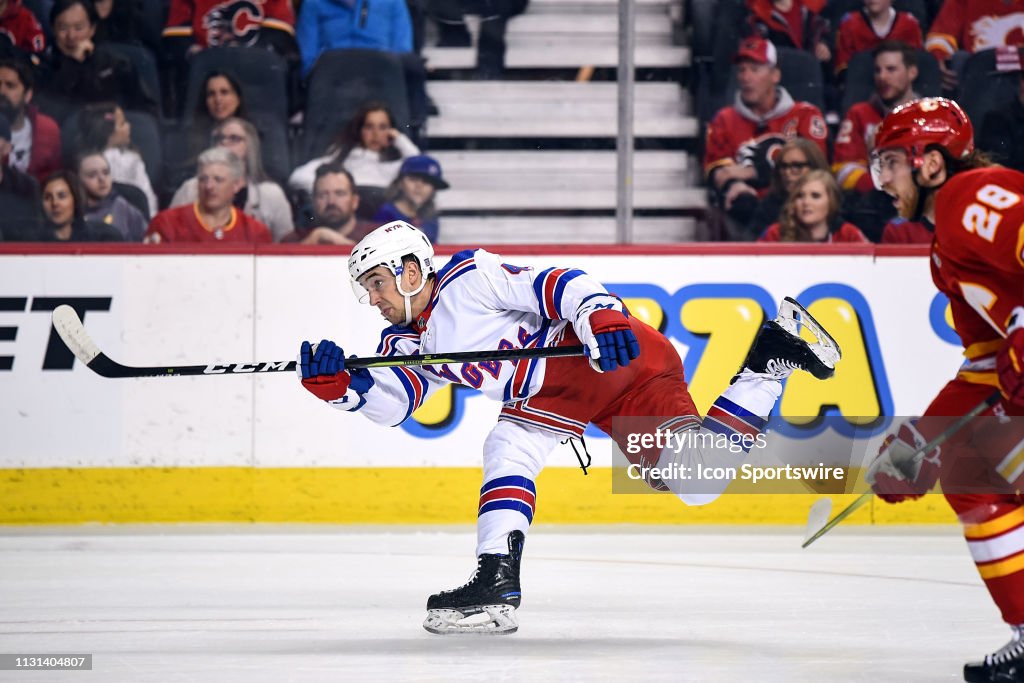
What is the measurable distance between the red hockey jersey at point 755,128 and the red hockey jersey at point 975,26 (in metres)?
0.58

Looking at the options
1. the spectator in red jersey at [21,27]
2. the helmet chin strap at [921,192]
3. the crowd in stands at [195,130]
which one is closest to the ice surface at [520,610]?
the helmet chin strap at [921,192]

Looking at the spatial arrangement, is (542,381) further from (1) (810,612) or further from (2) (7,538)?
(2) (7,538)

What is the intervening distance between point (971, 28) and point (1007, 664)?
3.70 metres

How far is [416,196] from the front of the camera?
5531 mm

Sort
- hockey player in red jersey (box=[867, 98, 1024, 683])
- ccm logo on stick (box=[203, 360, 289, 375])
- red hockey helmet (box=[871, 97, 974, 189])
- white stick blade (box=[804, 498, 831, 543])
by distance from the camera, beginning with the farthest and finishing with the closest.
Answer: ccm logo on stick (box=[203, 360, 289, 375]) < white stick blade (box=[804, 498, 831, 543]) < red hockey helmet (box=[871, 97, 974, 189]) < hockey player in red jersey (box=[867, 98, 1024, 683])

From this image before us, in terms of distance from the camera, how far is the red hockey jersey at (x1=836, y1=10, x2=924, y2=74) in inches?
226

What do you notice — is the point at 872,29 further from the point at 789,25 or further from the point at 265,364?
the point at 265,364

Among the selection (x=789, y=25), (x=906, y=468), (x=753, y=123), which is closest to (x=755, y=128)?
(x=753, y=123)

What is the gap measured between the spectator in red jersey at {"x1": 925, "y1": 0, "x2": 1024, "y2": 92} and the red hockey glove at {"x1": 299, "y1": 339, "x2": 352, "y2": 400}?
3335mm

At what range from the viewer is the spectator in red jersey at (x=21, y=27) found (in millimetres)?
5504

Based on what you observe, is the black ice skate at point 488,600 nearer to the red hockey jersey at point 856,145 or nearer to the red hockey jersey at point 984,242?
the red hockey jersey at point 984,242

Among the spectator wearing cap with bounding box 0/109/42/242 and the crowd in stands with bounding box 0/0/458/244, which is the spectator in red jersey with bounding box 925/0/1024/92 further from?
the spectator wearing cap with bounding box 0/109/42/242

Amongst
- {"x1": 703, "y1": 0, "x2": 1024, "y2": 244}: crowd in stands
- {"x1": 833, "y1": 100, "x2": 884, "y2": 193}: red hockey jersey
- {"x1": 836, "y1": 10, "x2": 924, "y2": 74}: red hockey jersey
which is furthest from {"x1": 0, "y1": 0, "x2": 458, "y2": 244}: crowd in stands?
{"x1": 836, "y1": 10, "x2": 924, "y2": 74}: red hockey jersey

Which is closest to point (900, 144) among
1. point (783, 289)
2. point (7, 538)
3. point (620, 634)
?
point (620, 634)
